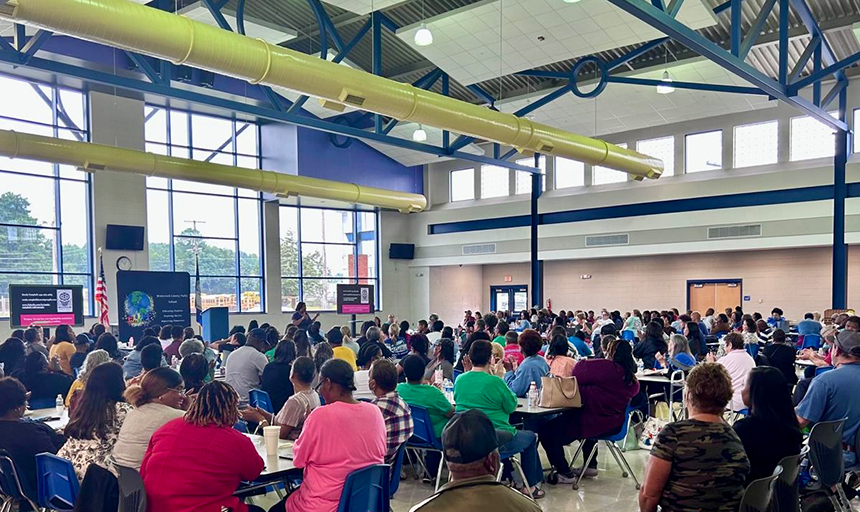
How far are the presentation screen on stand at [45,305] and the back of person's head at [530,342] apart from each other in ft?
31.6

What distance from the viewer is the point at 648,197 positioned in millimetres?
16656

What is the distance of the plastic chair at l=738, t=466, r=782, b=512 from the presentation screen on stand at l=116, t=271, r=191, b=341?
1165 centimetres

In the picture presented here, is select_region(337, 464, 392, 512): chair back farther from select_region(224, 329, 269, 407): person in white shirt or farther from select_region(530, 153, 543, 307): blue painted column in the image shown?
select_region(530, 153, 543, 307): blue painted column

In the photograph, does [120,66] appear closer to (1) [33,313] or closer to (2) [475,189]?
(1) [33,313]

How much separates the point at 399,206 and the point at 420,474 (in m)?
9.96

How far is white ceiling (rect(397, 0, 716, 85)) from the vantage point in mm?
9844

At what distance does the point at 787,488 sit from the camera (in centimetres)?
329

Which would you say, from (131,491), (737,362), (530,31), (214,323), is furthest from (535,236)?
(131,491)

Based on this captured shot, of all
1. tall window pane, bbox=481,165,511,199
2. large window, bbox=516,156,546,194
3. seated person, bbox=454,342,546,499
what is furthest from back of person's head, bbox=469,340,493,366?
tall window pane, bbox=481,165,511,199

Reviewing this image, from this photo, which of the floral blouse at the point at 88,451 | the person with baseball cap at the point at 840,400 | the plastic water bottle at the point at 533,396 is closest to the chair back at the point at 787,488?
the person with baseball cap at the point at 840,400

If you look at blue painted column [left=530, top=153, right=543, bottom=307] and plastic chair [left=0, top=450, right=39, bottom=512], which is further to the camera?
blue painted column [left=530, top=153, right=543, bottom=307]

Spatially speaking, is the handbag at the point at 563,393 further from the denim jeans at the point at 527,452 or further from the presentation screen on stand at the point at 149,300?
the presentation screen on stand at the point at 149,300

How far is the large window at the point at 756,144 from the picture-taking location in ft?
49.3

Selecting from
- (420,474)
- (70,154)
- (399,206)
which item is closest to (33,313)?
(70,154)
